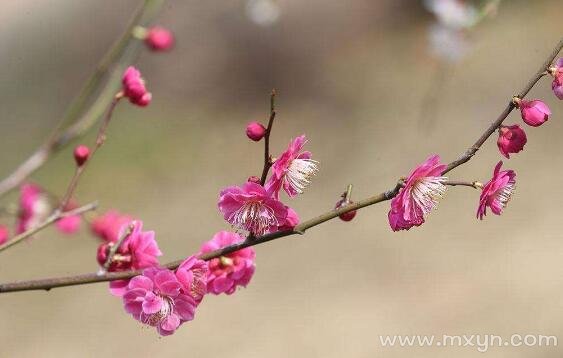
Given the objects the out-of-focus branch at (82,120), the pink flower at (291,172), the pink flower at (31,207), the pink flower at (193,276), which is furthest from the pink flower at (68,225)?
the pink flower at (291,172)

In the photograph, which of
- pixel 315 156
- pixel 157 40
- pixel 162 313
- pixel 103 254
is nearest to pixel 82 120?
pixel 157 40

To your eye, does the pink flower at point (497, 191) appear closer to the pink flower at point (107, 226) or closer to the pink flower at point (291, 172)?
the pink flower at point (291, 172)

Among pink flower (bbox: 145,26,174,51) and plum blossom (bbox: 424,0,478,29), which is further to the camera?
plum blossom (bbox: 424,0,478,29)

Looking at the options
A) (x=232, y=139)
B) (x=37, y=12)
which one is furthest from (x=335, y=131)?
(x=37, y=12)

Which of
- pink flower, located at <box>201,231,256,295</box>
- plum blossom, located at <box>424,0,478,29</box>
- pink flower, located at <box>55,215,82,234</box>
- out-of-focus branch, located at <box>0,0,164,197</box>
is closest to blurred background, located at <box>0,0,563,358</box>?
plum blossom, located at <box>424,0,478,29</box>

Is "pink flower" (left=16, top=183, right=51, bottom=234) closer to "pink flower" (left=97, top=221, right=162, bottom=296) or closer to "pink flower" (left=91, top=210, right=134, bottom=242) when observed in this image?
"pink flower" (left=91, top=210, right=134, bottom=242)

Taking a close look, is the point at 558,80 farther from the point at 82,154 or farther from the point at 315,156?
the point at 315,156
